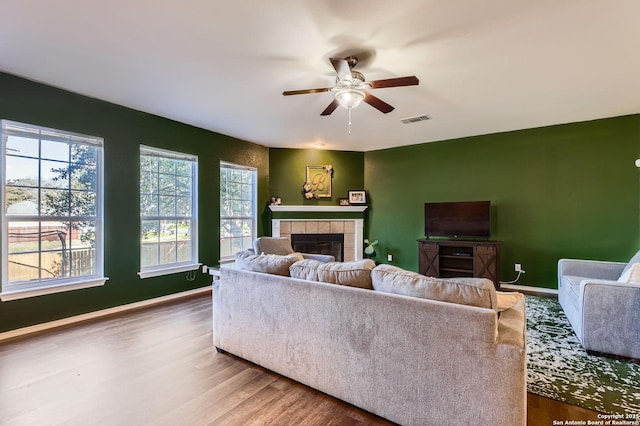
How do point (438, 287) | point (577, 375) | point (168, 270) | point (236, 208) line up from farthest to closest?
point (236, 208)
point (168, 270)
point (577, 375)
point (438, 287)

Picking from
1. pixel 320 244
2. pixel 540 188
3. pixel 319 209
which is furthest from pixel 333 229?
pixel 540 188

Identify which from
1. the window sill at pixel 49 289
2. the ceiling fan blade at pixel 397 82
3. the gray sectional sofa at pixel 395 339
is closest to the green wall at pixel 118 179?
the window sill at pixel 49 289

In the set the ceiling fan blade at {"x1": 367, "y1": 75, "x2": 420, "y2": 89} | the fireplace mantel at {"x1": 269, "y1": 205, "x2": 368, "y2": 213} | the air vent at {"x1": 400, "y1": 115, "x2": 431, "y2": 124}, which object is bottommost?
the fireplace mantel at {"x1": 269, "y1": 205, "x2": 368, "y2": 213}

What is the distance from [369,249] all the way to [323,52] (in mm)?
4214

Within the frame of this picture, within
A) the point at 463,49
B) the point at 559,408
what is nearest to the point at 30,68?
the point at 463,49

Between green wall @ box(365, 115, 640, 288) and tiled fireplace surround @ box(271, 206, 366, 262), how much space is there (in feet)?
2.68

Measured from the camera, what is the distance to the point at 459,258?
202 inches

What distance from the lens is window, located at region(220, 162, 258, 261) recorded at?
5316mm

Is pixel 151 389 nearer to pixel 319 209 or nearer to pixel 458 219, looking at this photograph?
pixel 319 209

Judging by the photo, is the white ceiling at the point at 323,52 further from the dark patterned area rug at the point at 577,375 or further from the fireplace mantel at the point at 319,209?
the dark patterned area rug at the point at 577,375

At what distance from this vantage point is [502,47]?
2.46 meters

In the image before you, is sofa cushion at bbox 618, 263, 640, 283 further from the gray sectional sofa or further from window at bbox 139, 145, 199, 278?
window at bbox 139, 145, 199, 278

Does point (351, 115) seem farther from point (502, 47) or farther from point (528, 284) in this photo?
point (528, 284)

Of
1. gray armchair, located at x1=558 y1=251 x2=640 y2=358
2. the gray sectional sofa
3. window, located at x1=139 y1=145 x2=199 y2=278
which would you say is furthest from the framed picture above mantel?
gray armchair, located at x1=558 y1=251 x2=640 y2=358
